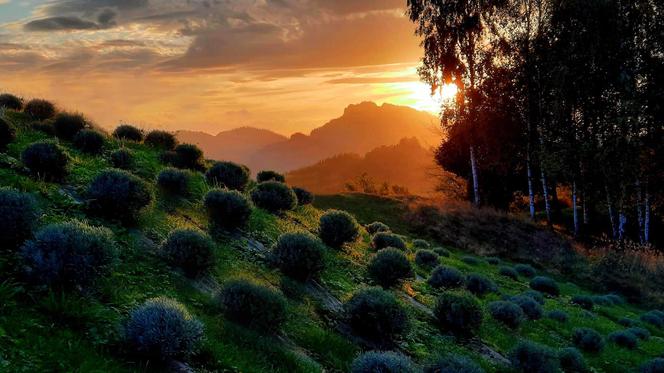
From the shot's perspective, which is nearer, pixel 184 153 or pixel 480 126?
pixel 184 153

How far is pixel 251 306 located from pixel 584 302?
1925 centimetres

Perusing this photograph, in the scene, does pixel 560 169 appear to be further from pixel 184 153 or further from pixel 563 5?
pixel 184 153

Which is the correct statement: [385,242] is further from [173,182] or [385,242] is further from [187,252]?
[187,252]

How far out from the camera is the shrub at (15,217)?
713 cm

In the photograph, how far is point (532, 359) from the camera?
11.3 metres

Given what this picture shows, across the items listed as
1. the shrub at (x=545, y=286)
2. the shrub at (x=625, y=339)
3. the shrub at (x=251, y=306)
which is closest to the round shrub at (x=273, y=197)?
the shrub at (x=251, y=306)

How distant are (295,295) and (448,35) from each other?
1491 inches

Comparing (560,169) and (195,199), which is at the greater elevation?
(195,199)

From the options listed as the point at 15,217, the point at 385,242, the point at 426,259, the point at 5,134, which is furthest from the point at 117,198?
the point at 426,259

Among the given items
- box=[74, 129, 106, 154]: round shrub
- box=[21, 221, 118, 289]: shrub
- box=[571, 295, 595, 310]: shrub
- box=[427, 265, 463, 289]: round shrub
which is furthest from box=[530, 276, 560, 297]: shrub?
box=[21, 221, 118, 289]: shrub

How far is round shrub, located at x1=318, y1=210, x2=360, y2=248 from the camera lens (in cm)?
1503

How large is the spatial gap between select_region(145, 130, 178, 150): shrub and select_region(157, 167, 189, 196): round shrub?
7034 mm

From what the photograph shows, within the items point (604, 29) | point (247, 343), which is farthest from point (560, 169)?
point (247, 343)

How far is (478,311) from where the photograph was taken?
1239cm
